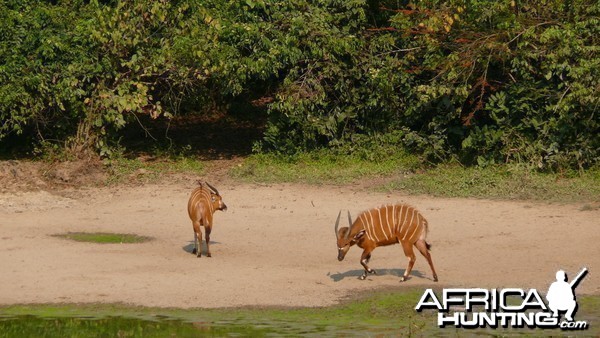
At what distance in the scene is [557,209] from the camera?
1619 centimetres

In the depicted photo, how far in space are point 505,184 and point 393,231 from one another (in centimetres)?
494

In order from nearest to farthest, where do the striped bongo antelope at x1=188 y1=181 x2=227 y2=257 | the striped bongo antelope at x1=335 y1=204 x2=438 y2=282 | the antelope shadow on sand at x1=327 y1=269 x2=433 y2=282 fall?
1. the striped bongo antelope at x1=335 y1=204 x2=438 y2=282
2. the antelope shadow on sand at x1=327 y1=269 x2=433 y2=282
3. the striped bongo antelope at x1=188 y1=181 x2=227 y2=257

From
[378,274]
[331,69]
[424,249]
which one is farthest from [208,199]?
[331,69]

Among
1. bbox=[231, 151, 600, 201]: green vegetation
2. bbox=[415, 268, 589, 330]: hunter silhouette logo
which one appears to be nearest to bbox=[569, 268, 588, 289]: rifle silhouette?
bbox=[415, 268, 589, 330]: hunter silhouette logo

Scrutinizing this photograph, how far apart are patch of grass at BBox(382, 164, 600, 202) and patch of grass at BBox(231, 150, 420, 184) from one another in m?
0.69

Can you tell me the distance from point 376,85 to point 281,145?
1.88 meters

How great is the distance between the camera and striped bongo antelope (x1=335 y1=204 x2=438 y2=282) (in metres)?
12.8

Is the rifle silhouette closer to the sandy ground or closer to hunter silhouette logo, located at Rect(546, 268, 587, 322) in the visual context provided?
the sandy ground

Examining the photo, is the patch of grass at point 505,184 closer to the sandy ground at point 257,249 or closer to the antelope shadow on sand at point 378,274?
the sandy ground at point 257,249

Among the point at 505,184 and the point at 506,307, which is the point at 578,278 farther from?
the point at 505,184

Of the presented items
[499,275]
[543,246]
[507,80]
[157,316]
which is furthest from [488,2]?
[157,316]

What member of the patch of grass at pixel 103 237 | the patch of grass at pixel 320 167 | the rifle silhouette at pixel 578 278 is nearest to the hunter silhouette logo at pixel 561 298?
the rifle silhouette at pixel 578 278

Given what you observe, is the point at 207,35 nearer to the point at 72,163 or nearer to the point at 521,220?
the point at 72,163

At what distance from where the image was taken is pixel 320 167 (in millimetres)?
19328
